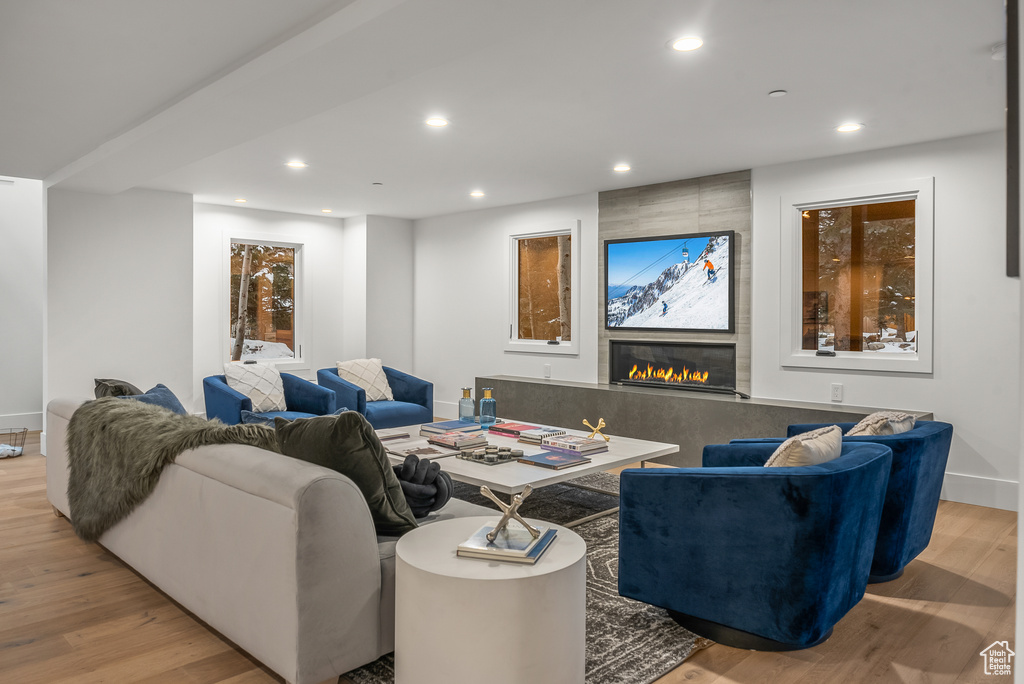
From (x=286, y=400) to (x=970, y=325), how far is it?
17.7 feet

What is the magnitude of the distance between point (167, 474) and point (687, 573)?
1.99m

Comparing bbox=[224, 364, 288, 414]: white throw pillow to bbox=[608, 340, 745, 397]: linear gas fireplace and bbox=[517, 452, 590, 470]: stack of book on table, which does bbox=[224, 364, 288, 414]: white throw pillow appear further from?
bbox=[517, 452, 590, 470]: stack of book on table

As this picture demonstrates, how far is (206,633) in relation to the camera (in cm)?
246

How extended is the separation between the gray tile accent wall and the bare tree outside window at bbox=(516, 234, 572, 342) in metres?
0.49

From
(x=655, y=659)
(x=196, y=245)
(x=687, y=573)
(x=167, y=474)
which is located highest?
(x=196, y=245)

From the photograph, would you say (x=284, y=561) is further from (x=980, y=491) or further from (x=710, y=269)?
(x=710, y=269)

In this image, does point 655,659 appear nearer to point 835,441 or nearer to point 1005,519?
point 835,441

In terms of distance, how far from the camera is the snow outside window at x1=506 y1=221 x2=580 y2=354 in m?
6.65

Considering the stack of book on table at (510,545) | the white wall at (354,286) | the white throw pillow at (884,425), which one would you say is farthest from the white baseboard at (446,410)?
the stack of book on table at (510,545)

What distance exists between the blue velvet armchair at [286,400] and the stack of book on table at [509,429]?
182cm

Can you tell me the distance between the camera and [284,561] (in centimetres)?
196

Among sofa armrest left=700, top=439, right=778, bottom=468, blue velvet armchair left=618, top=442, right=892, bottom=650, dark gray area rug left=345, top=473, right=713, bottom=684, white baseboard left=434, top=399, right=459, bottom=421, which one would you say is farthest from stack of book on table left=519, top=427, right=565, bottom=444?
white baseboard left=434, top=399, right=459, bottom=421

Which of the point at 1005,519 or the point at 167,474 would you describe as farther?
the point at 1005,519

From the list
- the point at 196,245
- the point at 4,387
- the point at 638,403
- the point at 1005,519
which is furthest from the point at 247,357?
the point at 1005,519
